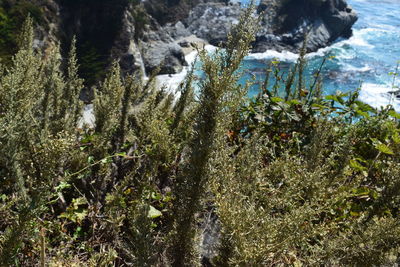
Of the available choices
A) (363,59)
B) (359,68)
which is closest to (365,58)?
(363,59)

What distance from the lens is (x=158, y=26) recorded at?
31.2 meters

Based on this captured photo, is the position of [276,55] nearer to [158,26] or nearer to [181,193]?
[158,26]

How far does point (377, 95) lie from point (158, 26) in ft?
62.5

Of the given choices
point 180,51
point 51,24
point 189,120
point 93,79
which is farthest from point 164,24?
point 189,120

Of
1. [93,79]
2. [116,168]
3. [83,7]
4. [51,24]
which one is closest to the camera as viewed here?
[116,168]

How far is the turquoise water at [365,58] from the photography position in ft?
75.7

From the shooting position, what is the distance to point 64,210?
167 centimetres

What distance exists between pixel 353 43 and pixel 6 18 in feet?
107

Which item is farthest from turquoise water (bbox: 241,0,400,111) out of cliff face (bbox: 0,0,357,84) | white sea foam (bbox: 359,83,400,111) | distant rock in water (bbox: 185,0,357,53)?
cliff face (bbox: 0,0,357,84)

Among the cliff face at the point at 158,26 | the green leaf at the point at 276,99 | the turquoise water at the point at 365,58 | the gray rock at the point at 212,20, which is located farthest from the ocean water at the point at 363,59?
the green leaf at the point at 276,99

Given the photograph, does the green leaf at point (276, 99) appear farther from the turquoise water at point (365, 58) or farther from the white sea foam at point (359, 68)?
the white sea foam at point (359, 68)

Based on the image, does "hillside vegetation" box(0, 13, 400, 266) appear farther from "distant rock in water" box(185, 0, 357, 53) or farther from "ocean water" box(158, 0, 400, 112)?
"distant rock in water" box(185, 0, 357, 53)

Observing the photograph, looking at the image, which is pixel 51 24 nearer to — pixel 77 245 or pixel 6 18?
pixel 6 18

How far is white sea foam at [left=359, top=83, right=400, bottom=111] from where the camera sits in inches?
807
